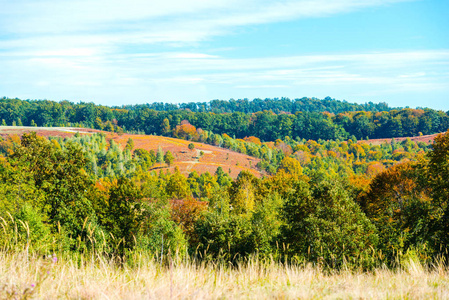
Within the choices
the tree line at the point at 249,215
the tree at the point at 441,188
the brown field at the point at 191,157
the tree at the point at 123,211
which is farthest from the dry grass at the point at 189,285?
the brown field at the point at 191,157

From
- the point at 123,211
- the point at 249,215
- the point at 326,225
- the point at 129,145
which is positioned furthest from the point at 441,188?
the point at 129,145

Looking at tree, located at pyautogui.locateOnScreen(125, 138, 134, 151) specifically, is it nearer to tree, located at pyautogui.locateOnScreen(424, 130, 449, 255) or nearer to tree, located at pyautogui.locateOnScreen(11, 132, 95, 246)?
tree, located at pyautogui.locateOnScreen(11, 132, 95, 246)

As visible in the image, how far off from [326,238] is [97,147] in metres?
127

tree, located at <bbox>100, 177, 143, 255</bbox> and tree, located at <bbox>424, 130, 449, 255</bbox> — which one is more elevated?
tree, located at <bbox>424, 130, 449, 255</bbox>

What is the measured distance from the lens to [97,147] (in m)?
140

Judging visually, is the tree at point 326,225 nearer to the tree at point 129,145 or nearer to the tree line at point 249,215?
the tree line at point 249,215

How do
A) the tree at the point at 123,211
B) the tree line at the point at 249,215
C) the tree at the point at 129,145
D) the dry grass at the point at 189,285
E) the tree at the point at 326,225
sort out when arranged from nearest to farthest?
the dry grass at the point at 189,285 → the tree line at the point at 249,215 → the tree at the point at 326,225 → the tree at the point at 123,211 → the tree at the point at 129,145

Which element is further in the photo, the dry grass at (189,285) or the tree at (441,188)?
the tree at (441,188)

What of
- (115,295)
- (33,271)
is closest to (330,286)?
(115,295)

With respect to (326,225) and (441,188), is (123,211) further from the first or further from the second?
(441,188)

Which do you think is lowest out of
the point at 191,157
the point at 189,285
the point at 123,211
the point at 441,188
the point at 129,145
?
the point at 191,157

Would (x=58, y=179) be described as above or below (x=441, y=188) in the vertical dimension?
above

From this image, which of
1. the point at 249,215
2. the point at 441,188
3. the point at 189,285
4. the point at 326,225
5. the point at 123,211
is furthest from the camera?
the point at 249,215

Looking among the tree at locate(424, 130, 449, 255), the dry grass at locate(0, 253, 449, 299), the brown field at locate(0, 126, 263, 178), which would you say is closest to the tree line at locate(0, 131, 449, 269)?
the tree at locate(424, 130, 449, 255)
